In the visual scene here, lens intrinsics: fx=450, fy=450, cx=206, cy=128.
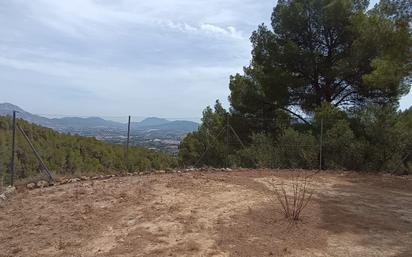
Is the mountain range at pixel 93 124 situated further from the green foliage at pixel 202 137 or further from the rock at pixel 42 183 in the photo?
the rock at pixel 42 183

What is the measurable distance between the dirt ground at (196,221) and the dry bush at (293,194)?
0.17 meters

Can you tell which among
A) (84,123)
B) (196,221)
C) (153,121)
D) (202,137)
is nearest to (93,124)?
(84,123)

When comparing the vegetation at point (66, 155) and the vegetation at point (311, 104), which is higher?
the vegetation at point (311, 104)

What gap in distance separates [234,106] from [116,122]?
7.67 metres

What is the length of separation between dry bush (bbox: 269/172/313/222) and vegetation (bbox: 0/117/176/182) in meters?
5.80

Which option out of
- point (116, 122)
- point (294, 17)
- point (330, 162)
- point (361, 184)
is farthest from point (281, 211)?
point (294, 17)

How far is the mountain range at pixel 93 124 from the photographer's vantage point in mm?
12762

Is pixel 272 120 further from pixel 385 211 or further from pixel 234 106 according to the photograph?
pixel 385 211

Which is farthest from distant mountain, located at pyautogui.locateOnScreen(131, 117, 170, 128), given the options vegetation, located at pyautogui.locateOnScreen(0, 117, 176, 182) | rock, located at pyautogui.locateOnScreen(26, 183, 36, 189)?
rock, located at pyautogui.locateOnScreen(26, 183, 36, 189)

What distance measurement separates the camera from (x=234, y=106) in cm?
2036

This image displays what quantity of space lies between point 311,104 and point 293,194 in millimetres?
10193

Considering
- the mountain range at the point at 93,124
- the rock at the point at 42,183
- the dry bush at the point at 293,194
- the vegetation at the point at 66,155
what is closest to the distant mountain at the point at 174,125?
the mountain range at the point at 93,124

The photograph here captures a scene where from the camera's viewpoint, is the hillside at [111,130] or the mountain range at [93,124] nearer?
the mountain range at [93,124]

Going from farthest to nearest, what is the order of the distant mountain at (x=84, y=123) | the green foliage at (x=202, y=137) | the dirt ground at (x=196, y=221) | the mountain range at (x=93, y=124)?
1. the green foliage at (x=202, y=137)
2. the distant mountain at (x=84, y=123)
3. the mountain range at (x=93, y=124)
4. the dirt ground at (x=196, y=221)
